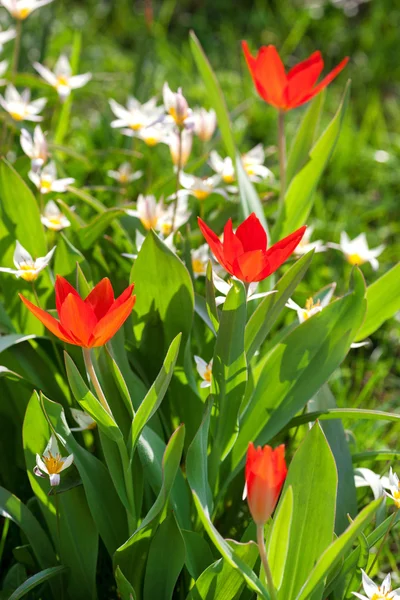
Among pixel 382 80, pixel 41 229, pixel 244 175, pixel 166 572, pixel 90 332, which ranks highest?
pixel 90 332

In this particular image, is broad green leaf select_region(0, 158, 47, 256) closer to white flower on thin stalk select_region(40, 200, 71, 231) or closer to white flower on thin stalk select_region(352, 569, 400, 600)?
white flower on thin stalk select_region(40, 200, 71, 231)

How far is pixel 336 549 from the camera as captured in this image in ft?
2.96

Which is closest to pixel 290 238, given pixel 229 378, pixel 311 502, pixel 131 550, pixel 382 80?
pixel 229 378

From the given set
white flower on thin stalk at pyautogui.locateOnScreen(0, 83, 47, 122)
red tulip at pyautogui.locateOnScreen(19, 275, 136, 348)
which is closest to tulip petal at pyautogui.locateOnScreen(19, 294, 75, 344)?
red tulip at pyautogui.locateOnScreen(19, 275, 136, 348)

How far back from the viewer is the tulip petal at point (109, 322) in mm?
905

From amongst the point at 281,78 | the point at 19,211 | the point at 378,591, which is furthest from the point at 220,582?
the point at 281,78

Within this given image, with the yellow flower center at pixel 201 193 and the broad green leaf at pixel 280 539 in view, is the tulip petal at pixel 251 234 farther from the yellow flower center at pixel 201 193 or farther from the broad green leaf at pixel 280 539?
the yellow flower center at pixel 201 193

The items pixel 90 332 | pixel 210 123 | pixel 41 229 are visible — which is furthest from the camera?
pixel 210 123

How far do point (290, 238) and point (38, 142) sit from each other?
0.63 metres

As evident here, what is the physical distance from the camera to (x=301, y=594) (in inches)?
37.8

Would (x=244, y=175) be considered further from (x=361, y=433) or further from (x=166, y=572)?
(x=166, y=572)

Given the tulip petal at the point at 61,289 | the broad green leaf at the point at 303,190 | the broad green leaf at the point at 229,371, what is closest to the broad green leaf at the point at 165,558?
the broad green leaf at the point at 229,371

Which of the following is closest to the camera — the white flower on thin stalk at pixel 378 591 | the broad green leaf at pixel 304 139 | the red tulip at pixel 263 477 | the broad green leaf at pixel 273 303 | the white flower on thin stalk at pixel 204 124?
the red tulip at pixel 263 477

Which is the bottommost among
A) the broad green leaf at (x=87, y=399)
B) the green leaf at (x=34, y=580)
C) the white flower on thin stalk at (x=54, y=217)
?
the green leaf at (x=34, y=580)
